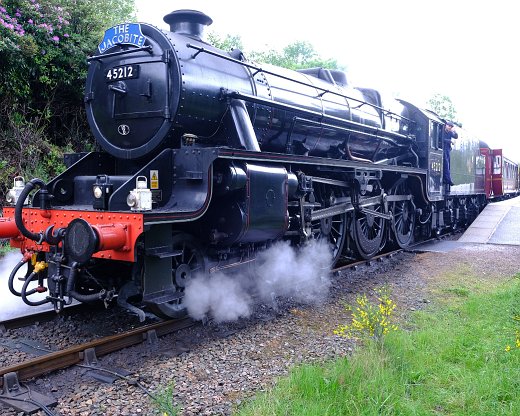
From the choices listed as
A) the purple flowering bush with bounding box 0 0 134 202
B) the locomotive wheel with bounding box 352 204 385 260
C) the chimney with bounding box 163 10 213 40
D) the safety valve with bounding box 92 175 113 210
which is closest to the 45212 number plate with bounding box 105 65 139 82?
the chimney with bounding box 163 10 213 40

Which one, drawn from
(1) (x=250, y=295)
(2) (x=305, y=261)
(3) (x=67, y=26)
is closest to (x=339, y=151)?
(2) (x=305, y=261)

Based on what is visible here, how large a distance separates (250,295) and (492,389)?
3134mm

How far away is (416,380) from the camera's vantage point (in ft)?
11.7

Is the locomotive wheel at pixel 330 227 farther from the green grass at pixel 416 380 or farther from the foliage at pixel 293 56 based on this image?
the foliage at pixel 293 56

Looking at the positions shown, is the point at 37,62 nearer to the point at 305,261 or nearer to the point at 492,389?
the point at 305,261

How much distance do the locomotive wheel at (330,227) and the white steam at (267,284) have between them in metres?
0.20

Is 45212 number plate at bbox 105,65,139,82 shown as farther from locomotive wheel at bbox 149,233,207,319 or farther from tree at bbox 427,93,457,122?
tree at bbox 427,93,457,122

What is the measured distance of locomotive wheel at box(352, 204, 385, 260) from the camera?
27.1 feet

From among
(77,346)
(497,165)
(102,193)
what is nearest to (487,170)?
(497,165)

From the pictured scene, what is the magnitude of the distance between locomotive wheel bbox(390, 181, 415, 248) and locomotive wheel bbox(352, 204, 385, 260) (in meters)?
0.58

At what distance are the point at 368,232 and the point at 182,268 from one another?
4932 mm

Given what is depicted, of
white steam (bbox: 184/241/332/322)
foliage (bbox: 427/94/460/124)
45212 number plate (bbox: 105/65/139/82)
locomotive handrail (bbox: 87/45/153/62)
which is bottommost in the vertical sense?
white steam (bbox: 184/241/332/322)

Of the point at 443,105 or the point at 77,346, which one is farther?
the point at 443,105

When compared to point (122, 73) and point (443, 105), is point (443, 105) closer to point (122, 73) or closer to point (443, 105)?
point (443, 105)
